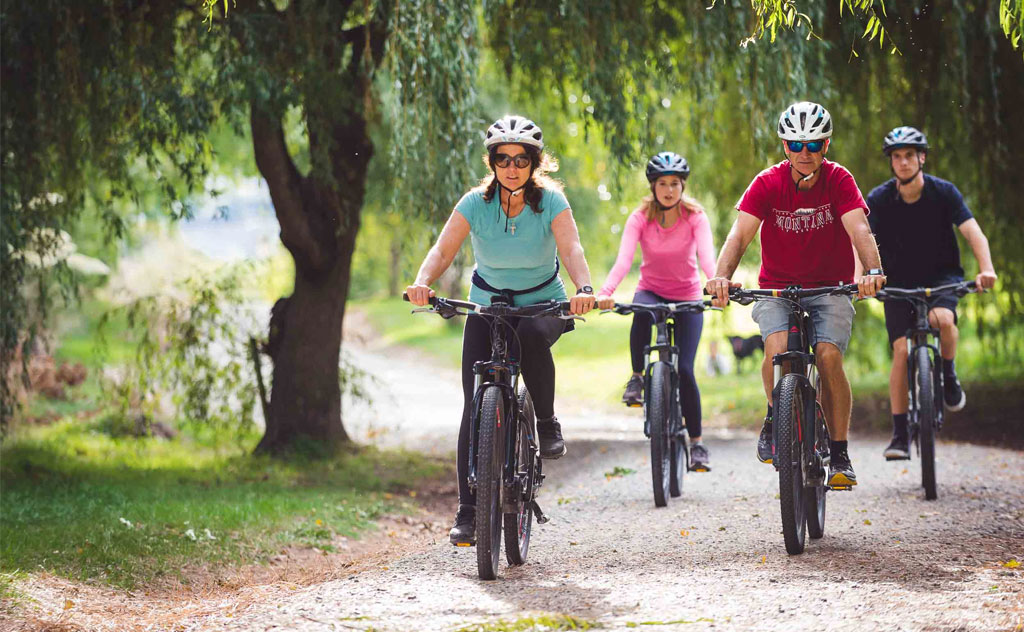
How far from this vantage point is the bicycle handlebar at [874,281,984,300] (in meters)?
6.91

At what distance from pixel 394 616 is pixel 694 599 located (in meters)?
1.19

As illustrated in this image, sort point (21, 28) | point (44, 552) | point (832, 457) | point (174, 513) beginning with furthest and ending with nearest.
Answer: point (21, 28) → point (174, 513) → point (44, 552) → point (832, 457)

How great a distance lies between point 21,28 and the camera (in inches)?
329

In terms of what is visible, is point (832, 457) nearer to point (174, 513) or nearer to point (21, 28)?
point (174, 513)

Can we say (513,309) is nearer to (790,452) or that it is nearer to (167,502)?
(790,452)

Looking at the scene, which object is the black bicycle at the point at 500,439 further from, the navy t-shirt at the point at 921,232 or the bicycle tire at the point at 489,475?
the navy t-shirt at the point at 921,232

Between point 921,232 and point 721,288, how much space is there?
2.61 metres

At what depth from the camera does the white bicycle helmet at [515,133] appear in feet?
17.2

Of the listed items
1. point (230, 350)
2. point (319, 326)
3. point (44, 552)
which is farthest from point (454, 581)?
point (230, 350)

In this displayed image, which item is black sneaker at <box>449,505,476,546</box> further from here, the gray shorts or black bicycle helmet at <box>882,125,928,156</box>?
black bicycle helmet at <box>882,125,928,156</box>

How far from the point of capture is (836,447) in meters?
5.84

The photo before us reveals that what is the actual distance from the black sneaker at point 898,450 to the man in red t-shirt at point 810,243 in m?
1.65

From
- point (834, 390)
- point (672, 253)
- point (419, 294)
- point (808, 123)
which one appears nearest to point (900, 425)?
point (672, 253)

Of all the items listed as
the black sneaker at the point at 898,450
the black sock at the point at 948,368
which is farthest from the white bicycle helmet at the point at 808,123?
the black sock at the point at 948,368
